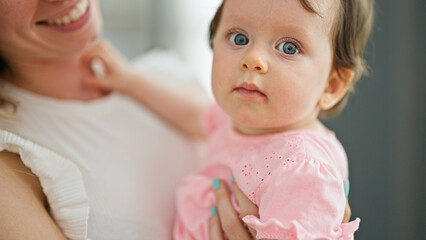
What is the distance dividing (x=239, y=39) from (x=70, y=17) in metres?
0.46

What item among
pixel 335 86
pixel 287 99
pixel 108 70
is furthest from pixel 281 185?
pixel 108 70

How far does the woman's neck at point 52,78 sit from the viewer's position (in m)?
1.14

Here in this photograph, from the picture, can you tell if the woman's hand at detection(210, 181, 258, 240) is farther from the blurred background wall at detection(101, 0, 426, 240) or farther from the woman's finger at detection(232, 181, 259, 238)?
the blurred background wall at detection(101, 0, 426, 240)

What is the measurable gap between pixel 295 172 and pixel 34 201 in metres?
0.52

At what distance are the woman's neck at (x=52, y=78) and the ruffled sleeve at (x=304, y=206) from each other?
0.68 meters

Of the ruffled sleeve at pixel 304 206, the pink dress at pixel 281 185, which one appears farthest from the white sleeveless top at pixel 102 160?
the ruffled sleeve at pixel 304 206

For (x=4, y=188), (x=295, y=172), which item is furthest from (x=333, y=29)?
(x=4, y=188)

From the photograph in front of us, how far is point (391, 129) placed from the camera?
164 centimetres

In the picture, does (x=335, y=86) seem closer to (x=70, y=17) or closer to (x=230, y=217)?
(x=230, y=217)

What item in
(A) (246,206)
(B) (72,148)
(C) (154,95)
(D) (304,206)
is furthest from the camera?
(C) (154,95)

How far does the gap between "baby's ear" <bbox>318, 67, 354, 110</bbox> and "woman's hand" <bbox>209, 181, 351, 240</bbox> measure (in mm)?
236

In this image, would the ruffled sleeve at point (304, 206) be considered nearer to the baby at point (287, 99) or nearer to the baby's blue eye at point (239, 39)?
the baby at point (287, 99)

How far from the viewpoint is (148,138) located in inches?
48.2

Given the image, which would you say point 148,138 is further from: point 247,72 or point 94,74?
point 247,72
